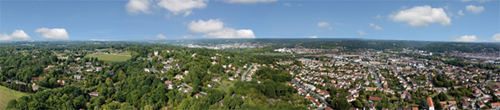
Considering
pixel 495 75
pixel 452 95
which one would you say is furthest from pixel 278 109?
pixel 495 75

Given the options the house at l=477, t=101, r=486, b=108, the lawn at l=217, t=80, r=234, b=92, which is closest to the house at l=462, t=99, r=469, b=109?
the house at l=477, t=101, r=486, b=108

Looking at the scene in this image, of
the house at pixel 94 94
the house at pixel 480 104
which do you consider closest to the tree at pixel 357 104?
the house at pixel 480 104

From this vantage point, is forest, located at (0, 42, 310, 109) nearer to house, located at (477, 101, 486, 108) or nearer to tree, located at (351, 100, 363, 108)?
tree, located at (351, 100, 363, 108)

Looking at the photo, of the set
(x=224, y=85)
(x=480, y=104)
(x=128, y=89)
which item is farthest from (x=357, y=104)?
(x=128, y=89)

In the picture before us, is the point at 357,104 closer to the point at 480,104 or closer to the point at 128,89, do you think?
the point at 480,104

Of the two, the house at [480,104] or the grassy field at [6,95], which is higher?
the grassy field at [6,95]

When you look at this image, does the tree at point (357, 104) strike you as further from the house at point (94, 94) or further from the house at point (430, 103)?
the house at point (94, 94)

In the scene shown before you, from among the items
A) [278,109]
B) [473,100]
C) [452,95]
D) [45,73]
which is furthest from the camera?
[45,73]

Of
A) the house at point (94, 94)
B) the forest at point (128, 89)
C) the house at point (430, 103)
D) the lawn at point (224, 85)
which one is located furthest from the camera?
the lawn at point (224, 85)

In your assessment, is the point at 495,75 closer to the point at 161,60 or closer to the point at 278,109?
the point at 278,109

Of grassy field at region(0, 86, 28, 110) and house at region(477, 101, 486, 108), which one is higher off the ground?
grassy field at region(0, 86, 28, 110)

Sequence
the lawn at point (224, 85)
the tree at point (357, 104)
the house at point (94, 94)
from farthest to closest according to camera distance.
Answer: the lawn at point (224, 85), the house at point (94, 94), the tree at point (357, 104)
